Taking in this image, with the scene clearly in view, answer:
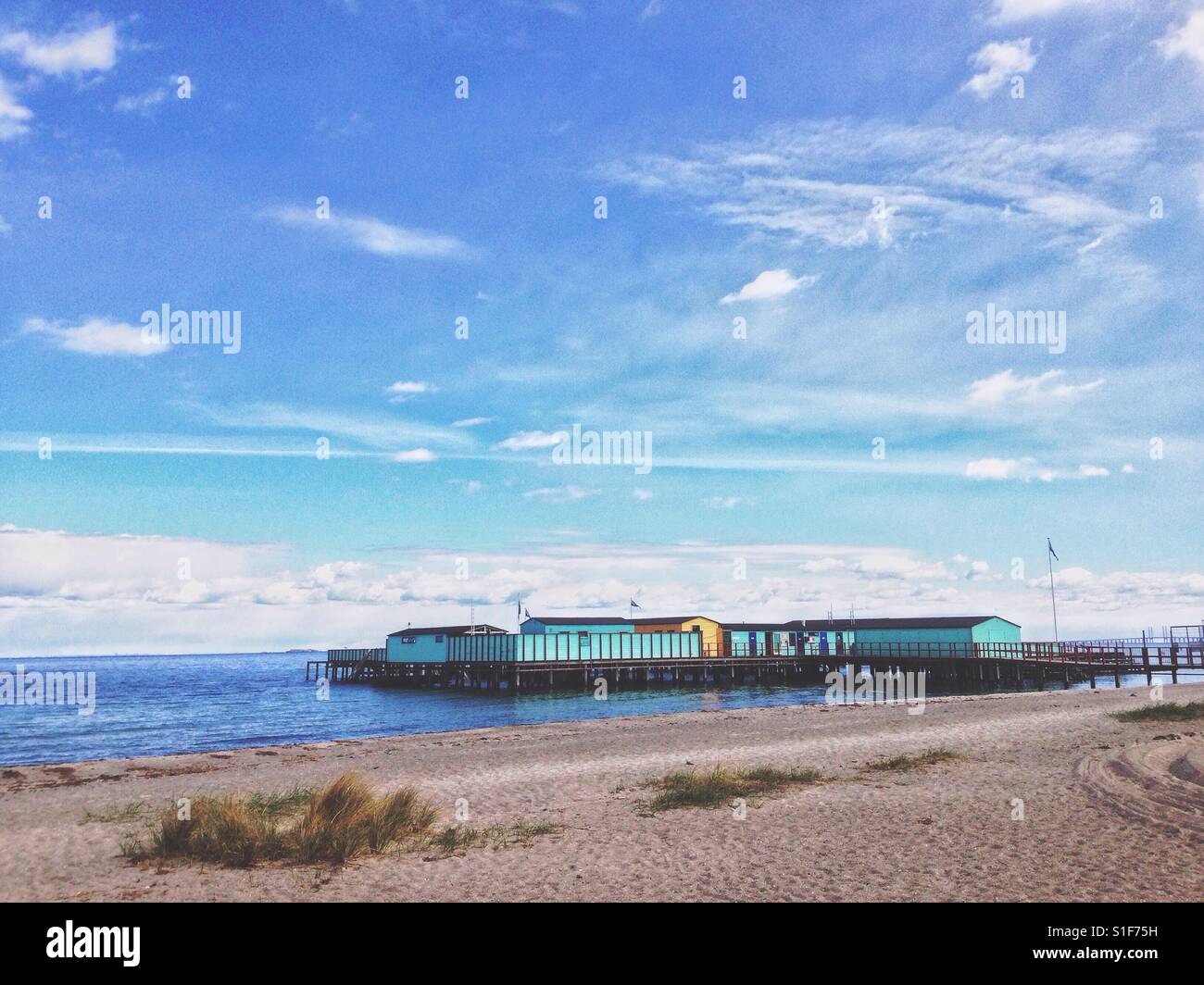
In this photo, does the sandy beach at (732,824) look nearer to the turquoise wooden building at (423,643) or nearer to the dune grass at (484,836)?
the dune grass at (484,836)

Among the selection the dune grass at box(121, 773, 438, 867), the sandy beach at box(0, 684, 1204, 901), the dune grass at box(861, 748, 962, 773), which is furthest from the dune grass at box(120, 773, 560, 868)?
the dune grass at box(861, 748, 962, 773)

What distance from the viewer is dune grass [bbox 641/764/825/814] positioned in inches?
589

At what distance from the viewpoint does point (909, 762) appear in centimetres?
1873

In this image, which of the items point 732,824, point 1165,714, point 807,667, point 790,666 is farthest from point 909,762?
point 807,667

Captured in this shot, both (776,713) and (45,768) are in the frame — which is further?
(776,713)

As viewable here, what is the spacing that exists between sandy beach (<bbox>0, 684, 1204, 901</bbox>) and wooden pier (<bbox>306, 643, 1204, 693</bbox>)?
3715cm

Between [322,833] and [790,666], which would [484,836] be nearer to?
[322,833]

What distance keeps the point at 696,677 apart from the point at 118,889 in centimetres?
A: 6652

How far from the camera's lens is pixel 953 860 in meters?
10.6

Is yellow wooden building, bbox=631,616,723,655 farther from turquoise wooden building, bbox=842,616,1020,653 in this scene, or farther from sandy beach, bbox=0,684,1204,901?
sandy beach, bbox=0,684,1204,901

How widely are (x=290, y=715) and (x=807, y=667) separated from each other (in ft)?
145

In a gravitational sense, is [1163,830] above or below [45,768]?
above

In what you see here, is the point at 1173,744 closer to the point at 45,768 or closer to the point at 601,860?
the point at 601,860
